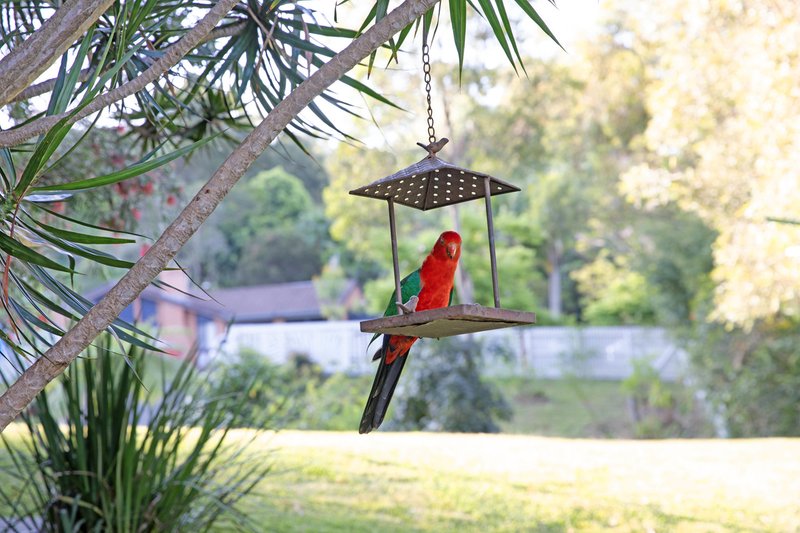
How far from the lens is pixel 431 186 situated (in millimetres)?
2512

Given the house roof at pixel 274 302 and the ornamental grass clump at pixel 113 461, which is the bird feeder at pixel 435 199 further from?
the house roof at pixel 274 302

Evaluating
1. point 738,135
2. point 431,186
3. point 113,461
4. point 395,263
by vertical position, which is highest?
point 738,135

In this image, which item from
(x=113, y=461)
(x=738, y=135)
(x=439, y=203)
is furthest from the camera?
(x=738, y=135)

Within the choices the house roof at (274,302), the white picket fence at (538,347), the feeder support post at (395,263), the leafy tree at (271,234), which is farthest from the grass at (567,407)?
the leafy tree at (271,234)

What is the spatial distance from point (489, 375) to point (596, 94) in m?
5.81

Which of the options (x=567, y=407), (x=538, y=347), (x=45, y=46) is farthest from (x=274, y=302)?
(x=45, y=46)

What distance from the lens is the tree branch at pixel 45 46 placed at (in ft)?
5.74

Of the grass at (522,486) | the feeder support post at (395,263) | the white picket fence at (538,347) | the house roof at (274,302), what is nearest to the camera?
the feeder support post at (395,263)

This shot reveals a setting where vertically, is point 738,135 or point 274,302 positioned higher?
point 738,135

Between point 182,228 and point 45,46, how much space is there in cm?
48

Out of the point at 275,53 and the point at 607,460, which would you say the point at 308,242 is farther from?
the point at 275,53

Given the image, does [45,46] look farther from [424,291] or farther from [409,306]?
[424,291]

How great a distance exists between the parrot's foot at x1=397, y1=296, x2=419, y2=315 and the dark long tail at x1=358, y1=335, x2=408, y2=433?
168 mm

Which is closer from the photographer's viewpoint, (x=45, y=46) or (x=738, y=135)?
(x=45, y=46)
